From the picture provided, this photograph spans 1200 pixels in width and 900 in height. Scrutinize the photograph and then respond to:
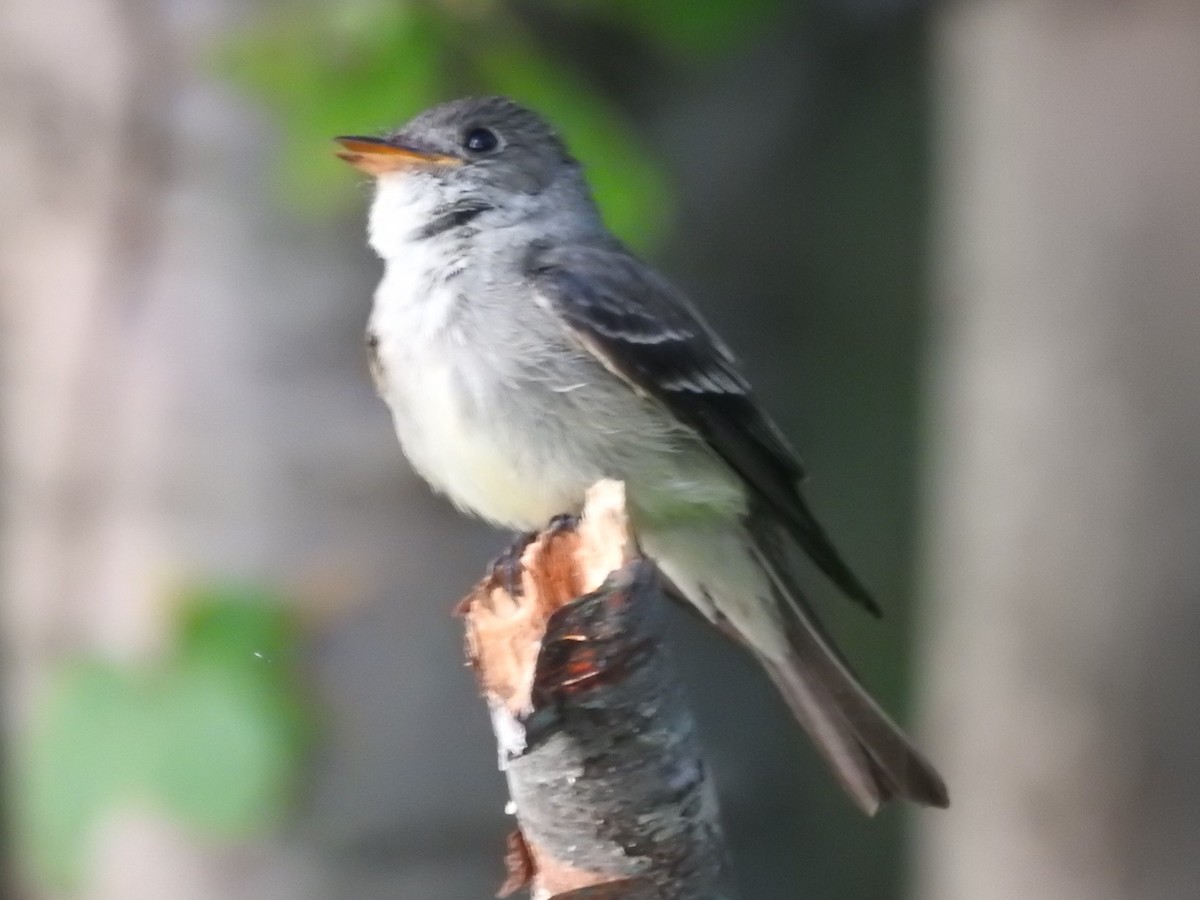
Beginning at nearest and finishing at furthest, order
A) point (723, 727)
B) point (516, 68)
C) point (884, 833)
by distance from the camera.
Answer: point (516, 68) < point (723, 727) < point (884, 833)

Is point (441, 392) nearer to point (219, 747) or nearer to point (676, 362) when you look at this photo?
point (676, 362)

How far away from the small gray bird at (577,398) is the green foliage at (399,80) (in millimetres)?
64

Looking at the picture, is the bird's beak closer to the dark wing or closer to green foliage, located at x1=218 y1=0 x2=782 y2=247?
green foliage, located at x1=218 y1=0 x2=782 y2=247

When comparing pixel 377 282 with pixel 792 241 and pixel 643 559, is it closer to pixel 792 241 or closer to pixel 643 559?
pixel 792 241

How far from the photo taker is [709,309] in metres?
2.83

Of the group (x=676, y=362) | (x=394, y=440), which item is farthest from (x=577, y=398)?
(x=394, y=440)

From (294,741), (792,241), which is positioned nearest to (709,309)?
(792,241)

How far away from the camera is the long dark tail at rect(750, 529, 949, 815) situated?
7.16 ft

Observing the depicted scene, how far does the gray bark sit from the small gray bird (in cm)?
67

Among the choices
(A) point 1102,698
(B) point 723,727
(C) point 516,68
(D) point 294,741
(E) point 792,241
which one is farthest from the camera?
(E) point 792,241

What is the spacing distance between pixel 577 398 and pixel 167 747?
28.3 inches

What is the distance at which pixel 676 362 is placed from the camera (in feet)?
7.62

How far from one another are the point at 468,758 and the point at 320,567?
376mm

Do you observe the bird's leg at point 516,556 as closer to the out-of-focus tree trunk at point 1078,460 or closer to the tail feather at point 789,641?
the tail feather at point 789,641
